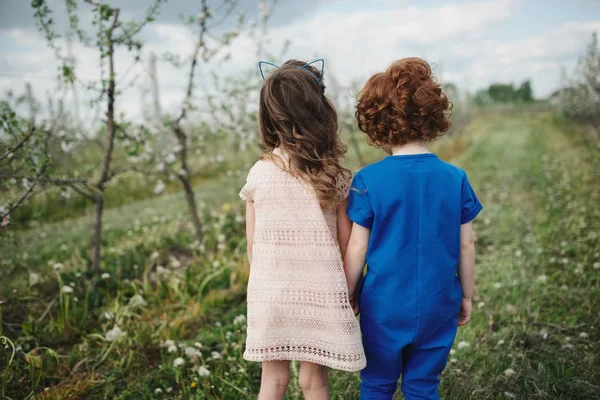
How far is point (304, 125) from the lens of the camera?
1.73m

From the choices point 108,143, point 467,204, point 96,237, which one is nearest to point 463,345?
point 467,204

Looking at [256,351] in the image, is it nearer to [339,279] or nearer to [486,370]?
[339,279]

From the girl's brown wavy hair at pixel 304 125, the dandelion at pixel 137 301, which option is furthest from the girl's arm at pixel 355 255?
the dandelion at pixel 137 301

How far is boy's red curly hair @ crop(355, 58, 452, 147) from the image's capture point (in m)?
1.61

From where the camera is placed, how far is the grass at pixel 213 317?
2.38m

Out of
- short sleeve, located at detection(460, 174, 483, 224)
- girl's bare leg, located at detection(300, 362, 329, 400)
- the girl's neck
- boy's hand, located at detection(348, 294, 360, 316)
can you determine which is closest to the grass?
girl's bare leg, located at detection(300, 362, 329, 400)

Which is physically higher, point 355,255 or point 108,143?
point 108,143

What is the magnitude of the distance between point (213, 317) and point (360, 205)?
2016 millimetres

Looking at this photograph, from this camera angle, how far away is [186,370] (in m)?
2.57

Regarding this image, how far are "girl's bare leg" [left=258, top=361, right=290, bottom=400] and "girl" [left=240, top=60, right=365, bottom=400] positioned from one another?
0.11 metres

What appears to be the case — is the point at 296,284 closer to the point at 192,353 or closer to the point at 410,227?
the point at 410,227

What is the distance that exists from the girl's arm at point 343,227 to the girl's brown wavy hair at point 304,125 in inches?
2.5

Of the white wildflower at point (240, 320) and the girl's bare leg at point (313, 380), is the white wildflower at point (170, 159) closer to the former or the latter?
the white wildflower at point (240, 320)

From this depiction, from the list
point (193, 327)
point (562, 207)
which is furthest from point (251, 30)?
point (562, 207)
